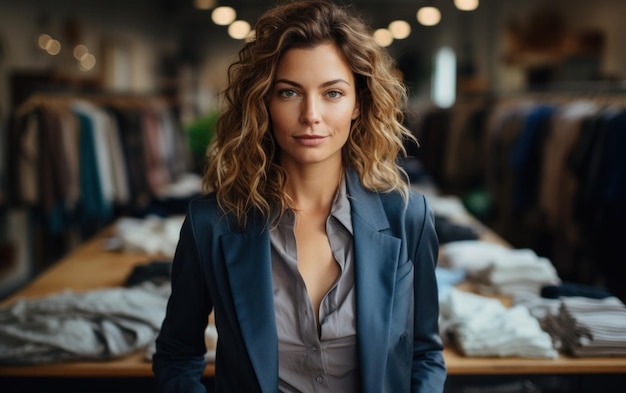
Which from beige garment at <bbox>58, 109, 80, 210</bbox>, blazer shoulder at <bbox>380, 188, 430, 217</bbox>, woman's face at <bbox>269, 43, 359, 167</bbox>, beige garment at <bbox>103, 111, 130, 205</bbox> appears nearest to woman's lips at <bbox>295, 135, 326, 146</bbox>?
woman's face at <bbox>269, 43, 359, 167</bbox>

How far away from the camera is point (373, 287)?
5.16 feet

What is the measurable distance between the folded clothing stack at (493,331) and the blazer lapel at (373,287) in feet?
2.21

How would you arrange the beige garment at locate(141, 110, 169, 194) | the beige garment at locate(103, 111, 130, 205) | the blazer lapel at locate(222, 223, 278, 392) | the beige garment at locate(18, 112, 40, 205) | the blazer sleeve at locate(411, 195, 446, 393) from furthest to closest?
1. the beige garment at locate(141, 110, 169, 194)
2. the beige garment at locate(103, 111, 130, 205)
3. the beige garment at locate(18, 112, 40, 205)
4. the blazer sleeve at locate(411, 195, 446, 393)
5. the blazer lapel at locate(222, 223, 278, 392)

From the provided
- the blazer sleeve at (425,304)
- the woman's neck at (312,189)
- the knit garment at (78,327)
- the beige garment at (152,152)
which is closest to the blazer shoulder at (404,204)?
the blazer sleeve at (425,304)

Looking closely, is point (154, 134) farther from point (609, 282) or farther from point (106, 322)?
point (106, 322)

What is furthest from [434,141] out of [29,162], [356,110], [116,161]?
[356,110]

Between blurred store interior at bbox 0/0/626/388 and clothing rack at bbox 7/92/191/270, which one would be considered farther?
clothing rack at bbox 7/92/191/270

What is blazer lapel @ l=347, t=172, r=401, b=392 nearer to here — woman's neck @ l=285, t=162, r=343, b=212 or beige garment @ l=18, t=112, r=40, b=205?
woman's neck @ l=285, t=162, r=343, b=212

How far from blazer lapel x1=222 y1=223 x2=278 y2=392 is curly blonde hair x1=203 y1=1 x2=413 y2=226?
0.23ft

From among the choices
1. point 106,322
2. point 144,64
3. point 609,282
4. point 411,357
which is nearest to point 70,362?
point 106,322

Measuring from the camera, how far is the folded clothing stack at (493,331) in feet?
6.93

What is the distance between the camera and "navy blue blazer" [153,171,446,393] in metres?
1.55

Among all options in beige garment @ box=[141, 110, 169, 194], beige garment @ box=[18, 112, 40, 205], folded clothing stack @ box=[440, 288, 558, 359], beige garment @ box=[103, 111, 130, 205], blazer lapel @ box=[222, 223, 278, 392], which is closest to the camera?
blazer lapel @ box=[222, 223, 278, 392]

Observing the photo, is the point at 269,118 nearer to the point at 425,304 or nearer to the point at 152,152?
the point at 425,304
